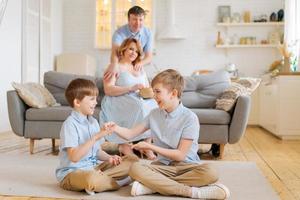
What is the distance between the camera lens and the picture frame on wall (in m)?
7.55

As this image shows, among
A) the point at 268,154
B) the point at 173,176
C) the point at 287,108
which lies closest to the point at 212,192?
the point at 173,176

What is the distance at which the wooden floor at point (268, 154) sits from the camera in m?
2.54

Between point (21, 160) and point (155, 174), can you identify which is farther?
point (21, 160)

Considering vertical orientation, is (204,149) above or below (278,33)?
below

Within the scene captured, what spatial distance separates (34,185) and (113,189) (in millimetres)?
476

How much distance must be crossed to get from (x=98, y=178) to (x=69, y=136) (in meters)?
0.27

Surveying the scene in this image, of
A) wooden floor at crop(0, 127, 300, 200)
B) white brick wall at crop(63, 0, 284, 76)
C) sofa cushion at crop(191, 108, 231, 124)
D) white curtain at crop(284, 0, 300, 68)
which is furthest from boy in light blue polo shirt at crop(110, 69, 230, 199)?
white brick wall at crop(63, 0, 284, 76)

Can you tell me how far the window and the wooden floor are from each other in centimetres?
300

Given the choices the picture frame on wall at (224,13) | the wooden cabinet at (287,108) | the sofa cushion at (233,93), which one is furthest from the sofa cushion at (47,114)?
the picture frame on wall at (224,13)

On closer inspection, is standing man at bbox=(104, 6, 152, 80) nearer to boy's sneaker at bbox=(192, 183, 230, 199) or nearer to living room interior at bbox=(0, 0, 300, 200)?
boy's sneaker at bbox=(192, 183, 230, 199)

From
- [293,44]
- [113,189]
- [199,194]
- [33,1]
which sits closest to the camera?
[199,194]

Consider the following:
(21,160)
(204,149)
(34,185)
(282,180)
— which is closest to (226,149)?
(204,149)

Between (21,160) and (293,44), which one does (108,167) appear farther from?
(293,44)

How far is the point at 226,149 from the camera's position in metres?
4.29
